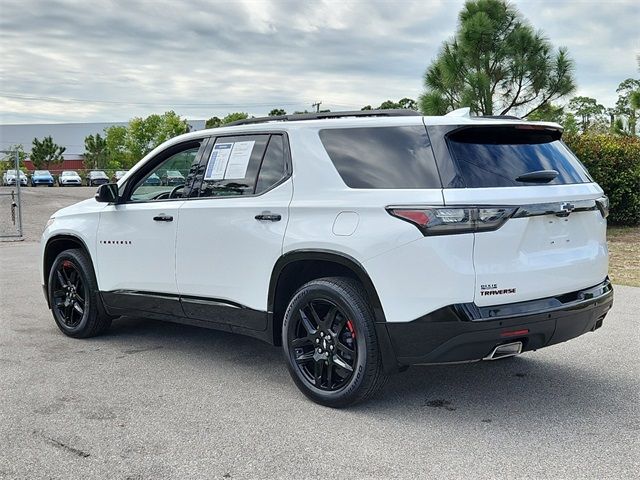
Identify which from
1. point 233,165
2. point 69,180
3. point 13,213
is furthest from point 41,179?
point 233,165

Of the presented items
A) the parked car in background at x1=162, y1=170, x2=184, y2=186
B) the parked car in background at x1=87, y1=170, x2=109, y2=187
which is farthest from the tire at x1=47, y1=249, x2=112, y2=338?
the parked car in background at x1=87, y1=170, x2=109, y2=187

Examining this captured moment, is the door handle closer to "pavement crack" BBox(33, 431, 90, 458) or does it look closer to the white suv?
the white suv

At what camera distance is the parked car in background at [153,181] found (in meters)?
5.63

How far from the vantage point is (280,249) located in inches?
177

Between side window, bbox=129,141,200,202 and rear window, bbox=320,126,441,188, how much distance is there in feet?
4.55

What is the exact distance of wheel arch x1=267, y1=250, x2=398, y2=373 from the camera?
401cm

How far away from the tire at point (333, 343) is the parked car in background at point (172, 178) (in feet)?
5.31

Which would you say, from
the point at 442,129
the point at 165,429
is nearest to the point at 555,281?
the point at 442,129

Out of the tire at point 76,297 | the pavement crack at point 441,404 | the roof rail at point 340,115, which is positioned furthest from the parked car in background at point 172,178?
the pavement crack at point 441,404

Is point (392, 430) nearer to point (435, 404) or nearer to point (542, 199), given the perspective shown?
A: point (435, 404)

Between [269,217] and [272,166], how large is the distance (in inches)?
15.8

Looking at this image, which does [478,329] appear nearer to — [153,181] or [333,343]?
[333,343]

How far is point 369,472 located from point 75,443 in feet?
5.51

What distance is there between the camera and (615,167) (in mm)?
14836
